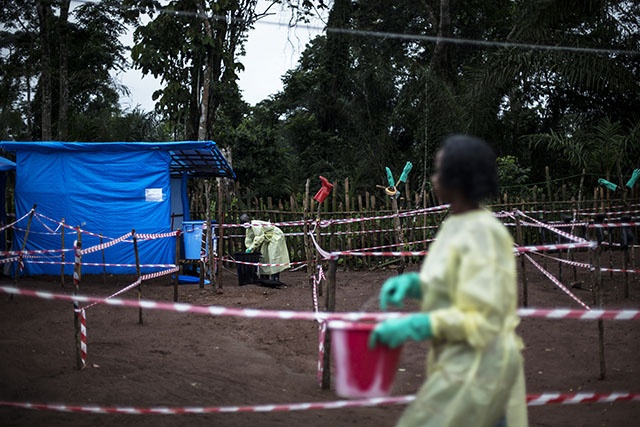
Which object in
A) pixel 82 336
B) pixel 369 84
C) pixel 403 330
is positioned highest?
pixel 369 84

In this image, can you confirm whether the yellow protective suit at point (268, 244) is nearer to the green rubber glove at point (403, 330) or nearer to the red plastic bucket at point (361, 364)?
the red plastic bucket at point (361, 364)

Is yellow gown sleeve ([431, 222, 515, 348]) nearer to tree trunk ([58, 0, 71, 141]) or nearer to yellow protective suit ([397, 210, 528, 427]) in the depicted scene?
yellow protective suit ([397, 210, 528, 427])

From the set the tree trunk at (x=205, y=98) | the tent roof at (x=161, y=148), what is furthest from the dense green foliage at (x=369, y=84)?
the tent roof at (x=161, y=148)

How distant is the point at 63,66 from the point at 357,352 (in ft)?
66.2

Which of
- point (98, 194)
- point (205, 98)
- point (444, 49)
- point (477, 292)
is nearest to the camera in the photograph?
point (477, 292)

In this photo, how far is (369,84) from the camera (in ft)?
69.9

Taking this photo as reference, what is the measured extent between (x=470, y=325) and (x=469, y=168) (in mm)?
565

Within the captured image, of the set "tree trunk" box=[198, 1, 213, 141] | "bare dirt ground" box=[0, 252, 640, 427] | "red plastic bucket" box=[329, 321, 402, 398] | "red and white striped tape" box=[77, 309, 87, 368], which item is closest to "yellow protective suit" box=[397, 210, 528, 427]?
"red plastic bucket" box=[329, 321, 402, 398]

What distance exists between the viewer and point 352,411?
16.4 ft

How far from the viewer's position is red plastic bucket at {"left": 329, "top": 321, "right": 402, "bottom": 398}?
89.5 inches

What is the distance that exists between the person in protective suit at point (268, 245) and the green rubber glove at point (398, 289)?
10225mm

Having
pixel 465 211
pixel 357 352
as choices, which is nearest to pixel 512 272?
pixel 465 211

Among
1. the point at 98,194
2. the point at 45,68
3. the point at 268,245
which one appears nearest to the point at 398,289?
the point at 268,245

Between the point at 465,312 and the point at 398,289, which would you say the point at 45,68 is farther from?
the point at 465,312
